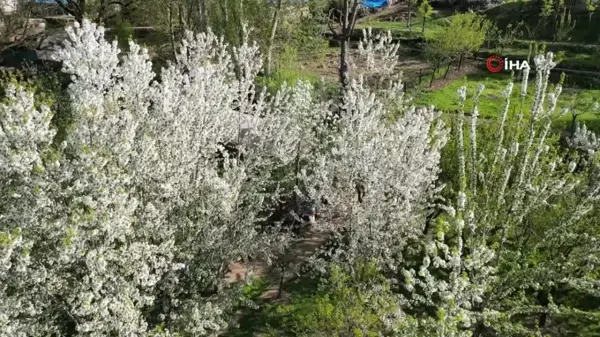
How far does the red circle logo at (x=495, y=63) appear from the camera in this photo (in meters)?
38.9

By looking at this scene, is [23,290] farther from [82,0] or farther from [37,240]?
[82,0]

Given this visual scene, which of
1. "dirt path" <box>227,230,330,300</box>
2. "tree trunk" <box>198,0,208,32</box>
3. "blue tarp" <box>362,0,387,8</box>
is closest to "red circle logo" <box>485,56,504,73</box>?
"blue tarp" <box>362,0,387,8</box>

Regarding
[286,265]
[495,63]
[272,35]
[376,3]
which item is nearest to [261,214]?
[286,265]

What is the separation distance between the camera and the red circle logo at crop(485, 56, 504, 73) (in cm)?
3894

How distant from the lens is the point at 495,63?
39.7 m

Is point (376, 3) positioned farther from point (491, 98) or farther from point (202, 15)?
point (202, 15)

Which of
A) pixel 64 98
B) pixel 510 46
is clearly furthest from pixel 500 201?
pixel 510 46

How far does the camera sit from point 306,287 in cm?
1559

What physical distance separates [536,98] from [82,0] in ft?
105

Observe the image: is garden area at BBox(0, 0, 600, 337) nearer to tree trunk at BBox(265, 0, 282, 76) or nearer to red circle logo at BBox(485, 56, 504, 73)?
tree trunk at BBox(265, 0, 282, 76)

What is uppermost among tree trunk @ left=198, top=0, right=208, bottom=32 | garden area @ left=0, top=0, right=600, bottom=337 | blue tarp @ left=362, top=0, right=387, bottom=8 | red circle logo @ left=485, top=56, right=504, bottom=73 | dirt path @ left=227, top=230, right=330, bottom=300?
blue tarp @ left=362, top=0, right=387, bottom=8

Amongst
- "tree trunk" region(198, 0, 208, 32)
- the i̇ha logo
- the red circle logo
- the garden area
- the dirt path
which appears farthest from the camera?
the red circle logo

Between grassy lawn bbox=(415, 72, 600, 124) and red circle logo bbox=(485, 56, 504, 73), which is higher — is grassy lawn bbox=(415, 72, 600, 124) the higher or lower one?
the lower one

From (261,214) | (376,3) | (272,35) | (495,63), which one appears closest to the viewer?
(261,214)
